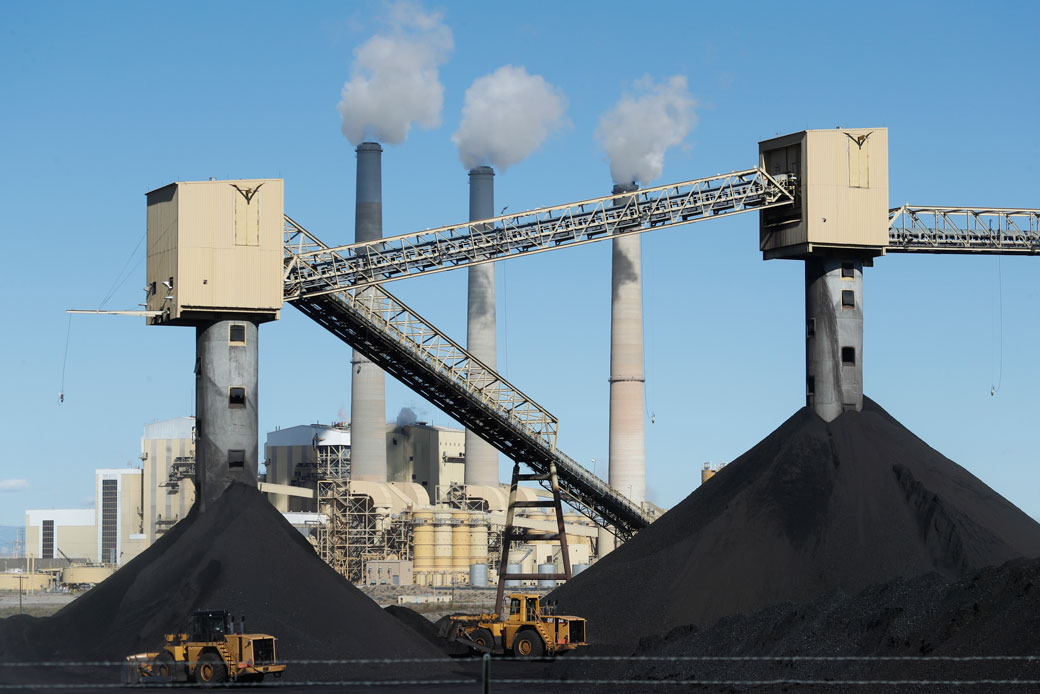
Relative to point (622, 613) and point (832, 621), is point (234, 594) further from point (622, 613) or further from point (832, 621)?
point (832, 621)

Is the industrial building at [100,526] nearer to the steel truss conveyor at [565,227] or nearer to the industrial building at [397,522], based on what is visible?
the industrial building at [397,522]

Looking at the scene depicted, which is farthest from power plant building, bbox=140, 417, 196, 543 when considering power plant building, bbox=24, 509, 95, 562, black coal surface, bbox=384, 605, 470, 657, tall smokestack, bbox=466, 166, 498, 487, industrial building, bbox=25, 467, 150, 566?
black coal surface, bbox=384, 605, 470, 657

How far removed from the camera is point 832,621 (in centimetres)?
2977

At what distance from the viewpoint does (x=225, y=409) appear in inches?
1614

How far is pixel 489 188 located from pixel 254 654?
71.3 m

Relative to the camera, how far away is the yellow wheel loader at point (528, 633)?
3647 cm

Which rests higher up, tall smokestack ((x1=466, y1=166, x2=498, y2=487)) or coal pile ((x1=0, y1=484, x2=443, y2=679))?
tall smokestack ((x1=466, y1=166, x2=498, y2=487))

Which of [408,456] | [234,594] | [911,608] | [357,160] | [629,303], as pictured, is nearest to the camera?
[911,608]

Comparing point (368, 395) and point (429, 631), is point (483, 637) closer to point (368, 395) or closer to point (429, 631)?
point (429, 631)

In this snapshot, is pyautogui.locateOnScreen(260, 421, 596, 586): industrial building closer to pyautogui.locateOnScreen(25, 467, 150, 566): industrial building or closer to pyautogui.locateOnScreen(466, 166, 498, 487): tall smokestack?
pyautogui.locateOnScreen(466, 166, 498, 487): tall smokestack

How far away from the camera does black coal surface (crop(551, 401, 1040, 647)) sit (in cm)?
3841

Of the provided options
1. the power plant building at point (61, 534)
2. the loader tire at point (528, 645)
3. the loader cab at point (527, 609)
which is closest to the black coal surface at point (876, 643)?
the loader tire at point (528, 645)

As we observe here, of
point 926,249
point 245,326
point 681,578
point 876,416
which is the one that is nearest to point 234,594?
point 245,326

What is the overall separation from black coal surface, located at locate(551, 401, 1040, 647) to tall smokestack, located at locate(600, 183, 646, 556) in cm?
3386
